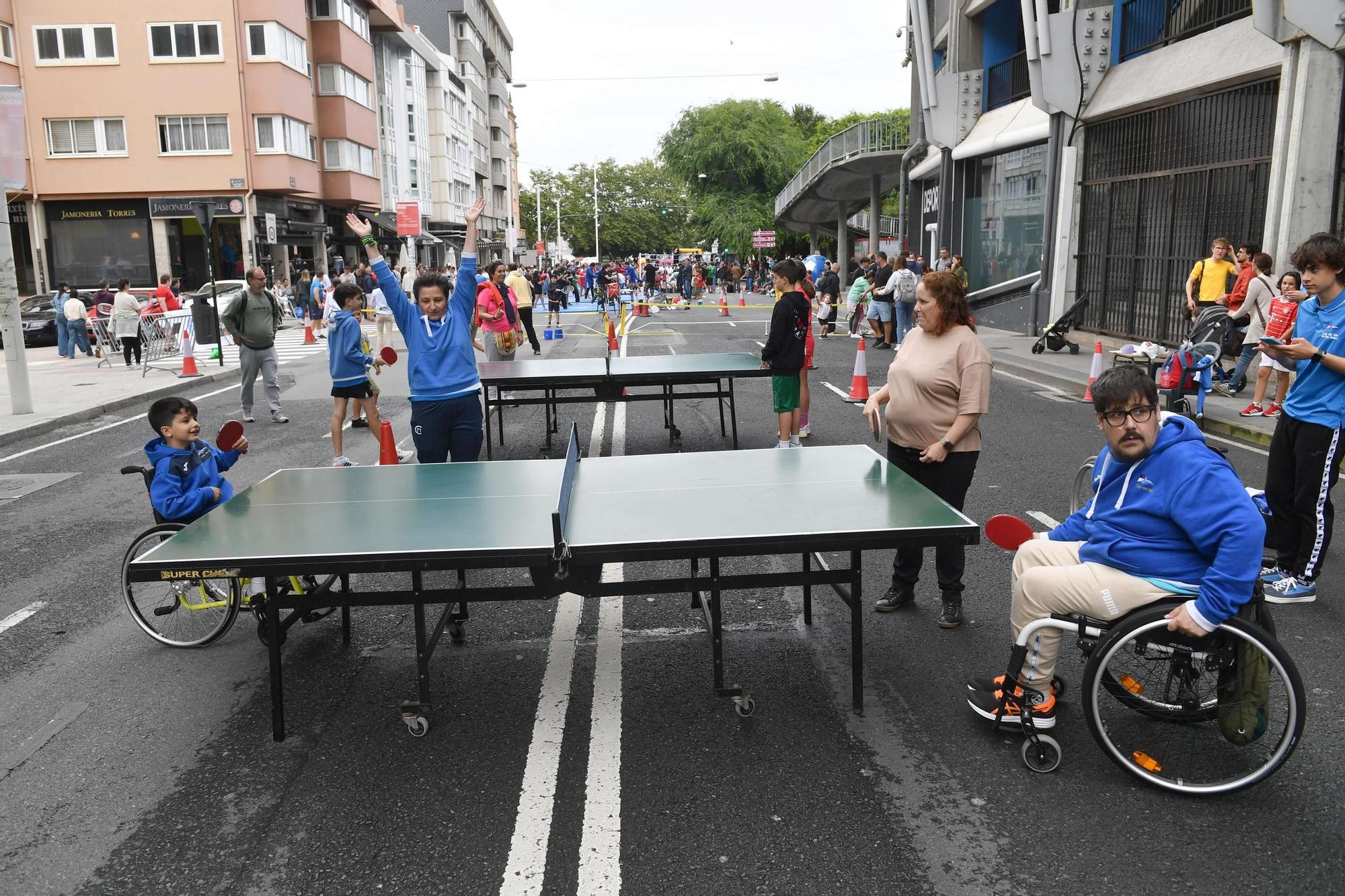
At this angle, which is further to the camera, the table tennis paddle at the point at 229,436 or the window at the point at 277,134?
the window at the point at 277,134

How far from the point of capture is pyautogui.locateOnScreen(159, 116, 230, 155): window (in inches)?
1486

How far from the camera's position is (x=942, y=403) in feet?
18.0

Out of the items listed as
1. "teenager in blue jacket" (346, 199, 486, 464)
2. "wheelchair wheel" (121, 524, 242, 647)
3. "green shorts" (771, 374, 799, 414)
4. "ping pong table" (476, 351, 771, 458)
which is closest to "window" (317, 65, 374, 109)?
"ping pong table" (476, 351, 771, 458)

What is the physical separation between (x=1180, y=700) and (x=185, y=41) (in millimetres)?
41969

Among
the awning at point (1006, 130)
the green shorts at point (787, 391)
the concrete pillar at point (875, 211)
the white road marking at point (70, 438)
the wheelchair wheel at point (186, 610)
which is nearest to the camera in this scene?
the wheelchair wheel at point (186, 610)

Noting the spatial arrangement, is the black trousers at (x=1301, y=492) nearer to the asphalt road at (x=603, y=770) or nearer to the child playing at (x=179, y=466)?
the asphalt road at (x=603, y=770)

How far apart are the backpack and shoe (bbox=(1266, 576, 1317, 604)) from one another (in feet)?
7.51

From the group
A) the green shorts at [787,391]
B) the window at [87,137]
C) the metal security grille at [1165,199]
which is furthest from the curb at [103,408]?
the window at [87,137]

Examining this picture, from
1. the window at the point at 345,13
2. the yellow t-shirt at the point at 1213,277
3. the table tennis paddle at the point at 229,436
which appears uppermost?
the window at the point at 345,13

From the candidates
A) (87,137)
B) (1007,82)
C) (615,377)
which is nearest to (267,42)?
(87,137)

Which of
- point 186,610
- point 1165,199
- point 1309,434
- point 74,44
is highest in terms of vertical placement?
point 74,44

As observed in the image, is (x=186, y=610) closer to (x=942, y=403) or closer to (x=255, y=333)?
(x=942, y=403)

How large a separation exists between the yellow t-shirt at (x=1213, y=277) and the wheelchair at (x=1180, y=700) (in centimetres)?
1161

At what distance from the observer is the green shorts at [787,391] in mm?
9844
